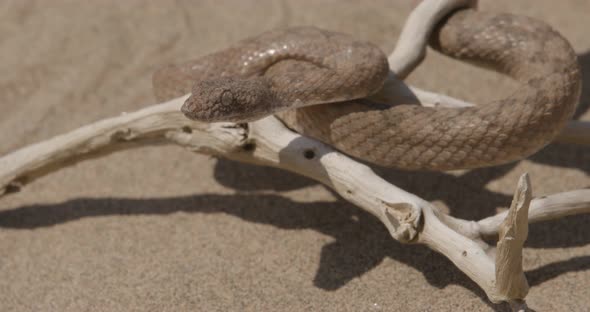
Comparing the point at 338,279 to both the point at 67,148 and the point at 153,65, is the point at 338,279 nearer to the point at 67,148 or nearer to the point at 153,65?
the point at 67,148

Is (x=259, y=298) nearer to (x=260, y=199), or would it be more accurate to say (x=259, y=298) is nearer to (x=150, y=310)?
(x=150, y=310)

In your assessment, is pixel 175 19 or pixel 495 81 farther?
pixel 175 19

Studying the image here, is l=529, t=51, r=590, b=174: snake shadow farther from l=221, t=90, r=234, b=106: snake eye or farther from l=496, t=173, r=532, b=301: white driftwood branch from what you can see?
l=221, t=90, r=234, b=106: snake eye

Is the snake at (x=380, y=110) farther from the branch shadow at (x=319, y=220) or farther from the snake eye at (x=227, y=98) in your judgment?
the branch shadow at (x=319, y=220)

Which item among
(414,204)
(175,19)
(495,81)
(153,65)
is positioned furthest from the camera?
(175,19)

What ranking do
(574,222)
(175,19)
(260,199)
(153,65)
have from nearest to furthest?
(574,222)
(260,199)
(153,65)
(175,19)

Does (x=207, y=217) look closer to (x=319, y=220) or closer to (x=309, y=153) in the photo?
(x=319, y=220)

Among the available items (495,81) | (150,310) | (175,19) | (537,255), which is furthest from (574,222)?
(175,19)

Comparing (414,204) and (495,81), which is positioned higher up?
(414,204)

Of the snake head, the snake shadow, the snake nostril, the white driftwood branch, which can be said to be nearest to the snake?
the snake head

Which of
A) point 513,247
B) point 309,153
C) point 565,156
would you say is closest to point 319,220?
point 309,153
